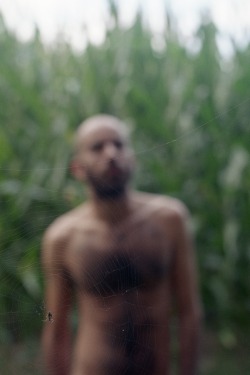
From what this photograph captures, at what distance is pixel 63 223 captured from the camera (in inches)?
30.2

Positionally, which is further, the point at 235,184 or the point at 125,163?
the point at 235,184

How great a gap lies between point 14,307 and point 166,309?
0.56 ft

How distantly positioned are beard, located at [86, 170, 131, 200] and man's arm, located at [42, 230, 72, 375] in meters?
0.07

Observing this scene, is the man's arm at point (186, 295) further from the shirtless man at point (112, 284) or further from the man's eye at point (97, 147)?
the man's eye at point (97, 147)

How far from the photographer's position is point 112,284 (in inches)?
29.4

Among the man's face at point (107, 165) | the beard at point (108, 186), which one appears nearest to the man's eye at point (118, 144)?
the man's face at point (107, 165)

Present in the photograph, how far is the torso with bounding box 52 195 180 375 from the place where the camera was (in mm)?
744

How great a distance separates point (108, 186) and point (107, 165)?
1.0 inches

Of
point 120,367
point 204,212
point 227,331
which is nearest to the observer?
point 120,367

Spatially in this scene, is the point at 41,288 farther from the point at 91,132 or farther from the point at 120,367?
the point at 91,132

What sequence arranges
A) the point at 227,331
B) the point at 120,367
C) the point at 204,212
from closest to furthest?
the point at 120,367 < the point at 227,331 < the point at 204,212

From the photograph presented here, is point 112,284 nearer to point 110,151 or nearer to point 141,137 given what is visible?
point 110,151

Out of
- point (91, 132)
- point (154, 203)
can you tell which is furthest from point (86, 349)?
point (91, 132)

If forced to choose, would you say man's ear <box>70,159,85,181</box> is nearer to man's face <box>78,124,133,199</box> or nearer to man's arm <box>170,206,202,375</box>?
man's face <box>78,124,133,199</box>
